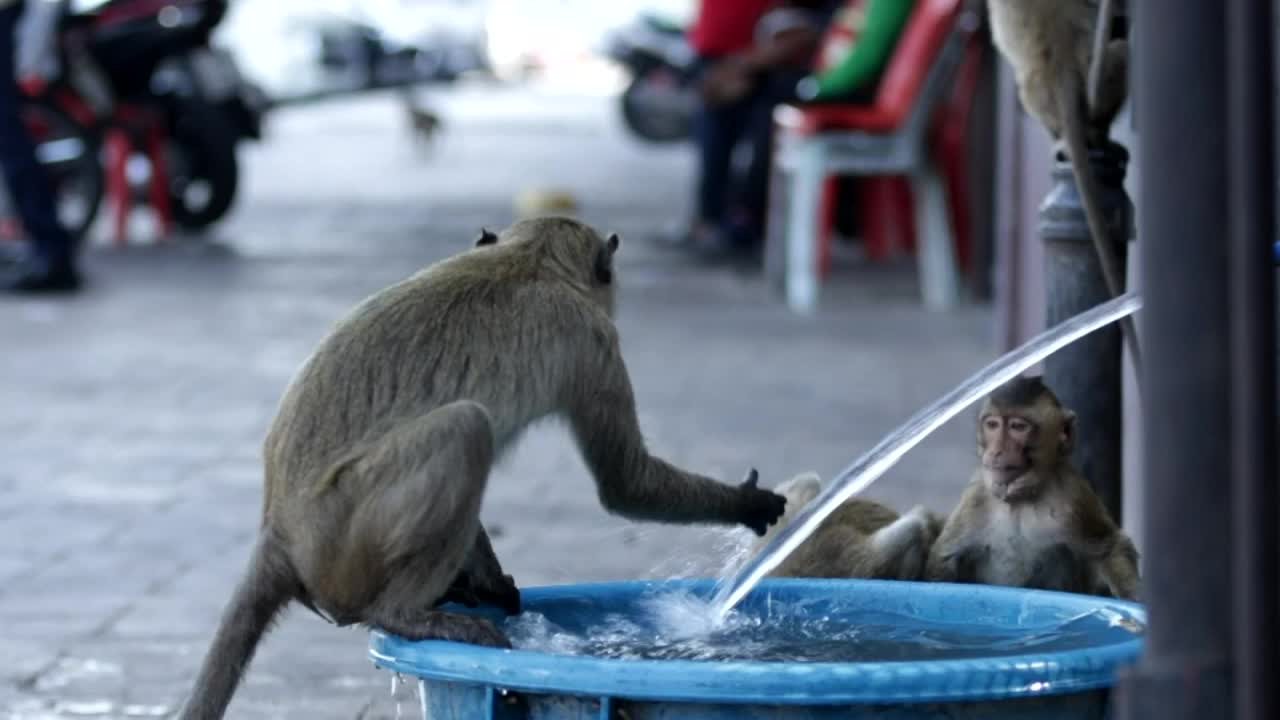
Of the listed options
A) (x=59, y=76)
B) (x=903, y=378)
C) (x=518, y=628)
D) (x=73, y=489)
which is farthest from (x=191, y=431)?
(x=59, y=76)

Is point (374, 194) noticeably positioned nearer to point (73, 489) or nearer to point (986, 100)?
point (986, 100)

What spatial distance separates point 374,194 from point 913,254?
6.36 metres

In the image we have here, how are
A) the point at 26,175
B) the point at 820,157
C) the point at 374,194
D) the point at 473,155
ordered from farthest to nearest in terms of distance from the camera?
the point at 473,155 → the point at 374,194 → the point at 26,175 → the point at 820,157

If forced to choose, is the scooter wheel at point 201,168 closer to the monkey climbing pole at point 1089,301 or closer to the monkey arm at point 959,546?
the monkey climbing pole at point 1089,301

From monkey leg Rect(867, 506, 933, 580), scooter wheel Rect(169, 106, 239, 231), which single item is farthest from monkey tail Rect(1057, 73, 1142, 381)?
scooter wheel Rect(169, 106, 239, 231)

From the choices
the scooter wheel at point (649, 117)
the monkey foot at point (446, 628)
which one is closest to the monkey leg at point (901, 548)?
the monkey foot at point (446, 628)

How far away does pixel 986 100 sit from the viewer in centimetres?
1159

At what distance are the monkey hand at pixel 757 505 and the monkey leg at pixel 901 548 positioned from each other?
1.42ft

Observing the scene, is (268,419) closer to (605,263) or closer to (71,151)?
(605,263)

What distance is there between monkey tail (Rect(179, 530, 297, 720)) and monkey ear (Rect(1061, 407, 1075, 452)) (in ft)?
4.99

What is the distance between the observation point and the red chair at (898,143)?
11.1 m

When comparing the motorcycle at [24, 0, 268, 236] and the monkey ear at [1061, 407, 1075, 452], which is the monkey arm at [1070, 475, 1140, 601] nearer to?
the monkey ear at [1061, 407, 1075, 452]

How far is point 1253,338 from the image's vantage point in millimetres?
2385

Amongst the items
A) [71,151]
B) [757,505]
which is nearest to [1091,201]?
[757,505]
